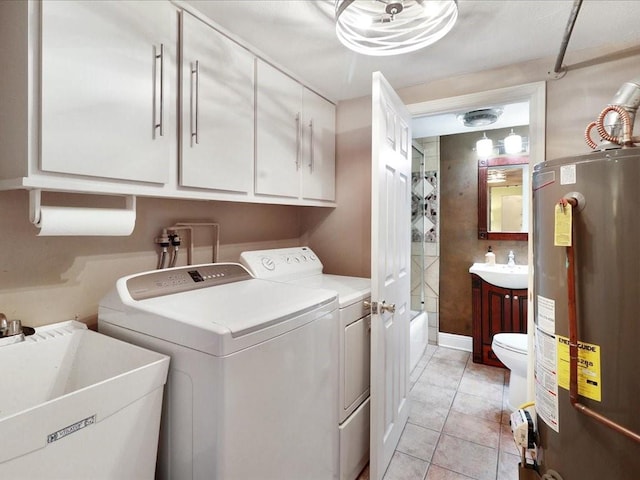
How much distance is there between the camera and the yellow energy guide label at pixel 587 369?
1.08 m

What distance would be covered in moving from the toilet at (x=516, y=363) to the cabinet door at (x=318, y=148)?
5.45ft

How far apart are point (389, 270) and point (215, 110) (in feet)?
3.84

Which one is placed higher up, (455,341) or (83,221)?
(83,221)

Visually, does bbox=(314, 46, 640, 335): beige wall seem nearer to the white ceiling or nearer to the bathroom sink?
the white ceiling

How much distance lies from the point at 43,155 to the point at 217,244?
1035mm

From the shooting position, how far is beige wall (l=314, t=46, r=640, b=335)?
5.60 feet

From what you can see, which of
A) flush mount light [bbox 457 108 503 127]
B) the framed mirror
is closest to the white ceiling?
flush mount light [bbox 457 108 503 127]

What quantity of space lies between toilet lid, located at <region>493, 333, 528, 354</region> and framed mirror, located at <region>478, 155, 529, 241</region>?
1126 mm

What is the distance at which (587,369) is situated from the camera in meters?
1.10

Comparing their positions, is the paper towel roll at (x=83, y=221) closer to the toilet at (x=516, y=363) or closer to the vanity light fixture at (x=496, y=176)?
the toilet at (x=516, y=363)

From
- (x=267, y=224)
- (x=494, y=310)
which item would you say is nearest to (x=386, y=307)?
(x=267, y=224)

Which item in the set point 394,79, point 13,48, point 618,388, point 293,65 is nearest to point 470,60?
point 394,79

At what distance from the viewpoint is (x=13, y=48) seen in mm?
1000

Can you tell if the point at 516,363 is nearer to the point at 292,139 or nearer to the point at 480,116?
the point at 480,116
